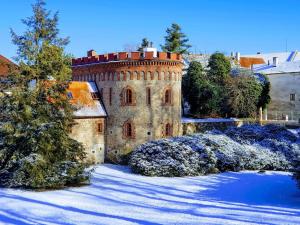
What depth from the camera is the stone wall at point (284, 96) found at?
48.1m

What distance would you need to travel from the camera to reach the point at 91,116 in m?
28.5

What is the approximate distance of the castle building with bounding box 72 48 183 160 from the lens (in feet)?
93.0

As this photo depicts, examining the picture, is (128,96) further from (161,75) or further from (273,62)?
(273,62)

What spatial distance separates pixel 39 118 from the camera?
20.8 m

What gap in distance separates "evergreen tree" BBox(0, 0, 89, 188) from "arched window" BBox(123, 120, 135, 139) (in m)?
7.12

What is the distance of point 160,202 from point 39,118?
7.65 meters

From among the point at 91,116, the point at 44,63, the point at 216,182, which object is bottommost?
the point at 216,182

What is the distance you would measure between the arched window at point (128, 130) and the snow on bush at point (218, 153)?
6.69ft

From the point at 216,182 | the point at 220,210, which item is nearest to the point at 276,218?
the point at 220,210

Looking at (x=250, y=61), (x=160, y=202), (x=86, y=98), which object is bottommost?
(x=160, y=202)

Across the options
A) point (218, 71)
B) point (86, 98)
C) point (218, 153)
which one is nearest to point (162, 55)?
point (86, 98)

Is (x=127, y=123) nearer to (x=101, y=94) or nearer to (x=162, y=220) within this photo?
(x=101, y=94)

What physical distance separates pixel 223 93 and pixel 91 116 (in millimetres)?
17928

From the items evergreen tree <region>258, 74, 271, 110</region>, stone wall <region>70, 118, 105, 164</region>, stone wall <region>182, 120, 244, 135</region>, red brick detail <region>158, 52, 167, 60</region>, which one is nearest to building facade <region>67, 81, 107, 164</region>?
stone wall <region>70, 118, 105, 164</region>
